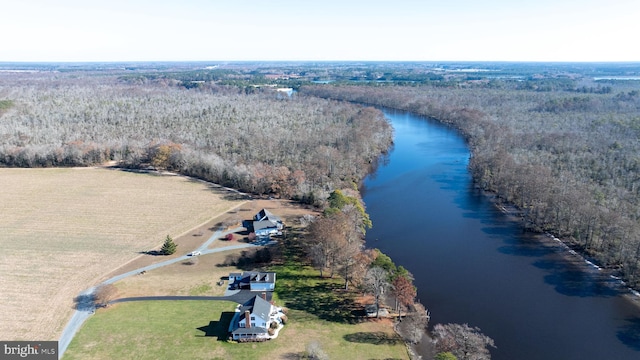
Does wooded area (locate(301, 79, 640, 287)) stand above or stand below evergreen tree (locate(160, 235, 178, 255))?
above

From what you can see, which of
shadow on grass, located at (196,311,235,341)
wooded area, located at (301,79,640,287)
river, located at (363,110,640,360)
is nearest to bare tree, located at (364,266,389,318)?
river, located at (363,110,640,360)

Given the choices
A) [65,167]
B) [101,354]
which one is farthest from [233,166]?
[101,354]

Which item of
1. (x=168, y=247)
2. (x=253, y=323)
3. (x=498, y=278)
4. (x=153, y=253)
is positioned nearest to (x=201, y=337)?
(x=253, y=323)

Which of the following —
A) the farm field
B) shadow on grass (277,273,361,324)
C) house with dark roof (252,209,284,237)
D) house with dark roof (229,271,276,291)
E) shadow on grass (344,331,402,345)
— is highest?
house with dark roof (252,209,284,237)

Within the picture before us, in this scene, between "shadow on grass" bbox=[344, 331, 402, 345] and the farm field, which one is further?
"shadow on grass" bbox=[344, 331, 402, 345]

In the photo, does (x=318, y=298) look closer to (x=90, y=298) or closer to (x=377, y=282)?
(x=377, y=282)

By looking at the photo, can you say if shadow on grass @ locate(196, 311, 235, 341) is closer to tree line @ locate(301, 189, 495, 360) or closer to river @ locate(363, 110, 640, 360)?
tree line @ locate(301, 189, 495, 360)

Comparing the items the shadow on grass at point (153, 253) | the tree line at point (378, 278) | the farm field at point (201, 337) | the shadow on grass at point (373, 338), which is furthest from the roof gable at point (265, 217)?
the shadow on grass at point (373, 338)

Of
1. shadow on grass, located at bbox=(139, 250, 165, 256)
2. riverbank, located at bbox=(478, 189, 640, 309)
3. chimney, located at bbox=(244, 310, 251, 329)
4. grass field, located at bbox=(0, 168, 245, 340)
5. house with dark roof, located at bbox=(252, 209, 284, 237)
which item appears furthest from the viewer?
house with dark roof, located at bbox=(252, 209, 284, 237)
